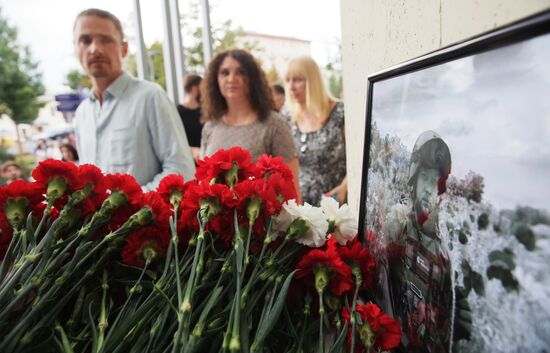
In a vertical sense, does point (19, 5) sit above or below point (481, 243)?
above

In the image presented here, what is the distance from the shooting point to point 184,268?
1.54ft

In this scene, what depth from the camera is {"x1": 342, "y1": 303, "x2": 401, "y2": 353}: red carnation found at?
394mm

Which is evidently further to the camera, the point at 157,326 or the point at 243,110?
the point at 243,110

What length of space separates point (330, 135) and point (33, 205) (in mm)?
1621

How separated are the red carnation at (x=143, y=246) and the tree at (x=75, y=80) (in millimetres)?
2875

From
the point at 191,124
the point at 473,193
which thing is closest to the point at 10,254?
the point at 473,193

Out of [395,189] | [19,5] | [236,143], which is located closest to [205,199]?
[395,189]

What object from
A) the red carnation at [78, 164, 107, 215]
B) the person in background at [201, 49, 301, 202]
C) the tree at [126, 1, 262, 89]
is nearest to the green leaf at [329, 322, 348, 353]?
the red carnation at [78, 164, 107, 215]

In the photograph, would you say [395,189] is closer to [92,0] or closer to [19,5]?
[92,0]

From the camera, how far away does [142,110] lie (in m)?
1.40

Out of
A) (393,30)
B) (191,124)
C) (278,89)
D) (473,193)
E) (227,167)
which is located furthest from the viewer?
(278,89)

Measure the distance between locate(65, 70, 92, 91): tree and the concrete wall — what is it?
2.68 metres

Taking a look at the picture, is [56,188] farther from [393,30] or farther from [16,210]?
[393,30]

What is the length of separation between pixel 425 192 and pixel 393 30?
1.16 feet
